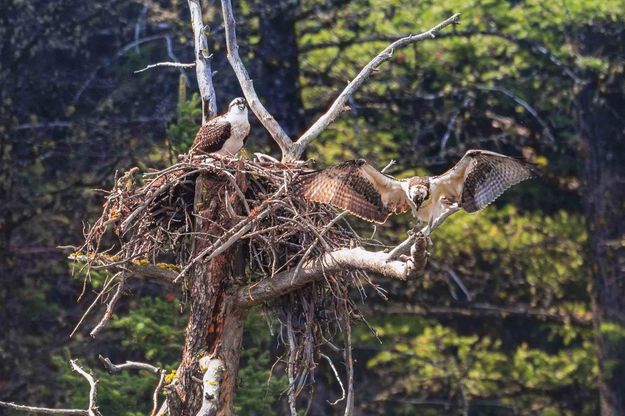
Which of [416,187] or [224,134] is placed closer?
[416,187]

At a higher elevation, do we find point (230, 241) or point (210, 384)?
point (230, 241)

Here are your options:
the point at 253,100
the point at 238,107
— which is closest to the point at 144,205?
the point at 253,100

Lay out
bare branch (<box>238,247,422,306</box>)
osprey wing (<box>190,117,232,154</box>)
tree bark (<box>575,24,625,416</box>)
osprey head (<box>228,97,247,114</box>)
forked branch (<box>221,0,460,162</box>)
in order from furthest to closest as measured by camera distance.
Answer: tree bark (<box>575,24,625,416</box>) < osprey head (<box>228,97,247,114</box>) < osprey wing (<box>190,117,232,154</box>) < forked branch (<box>221,0,460,162</box>) < bare branch (<box>238,247,422,306</box>)

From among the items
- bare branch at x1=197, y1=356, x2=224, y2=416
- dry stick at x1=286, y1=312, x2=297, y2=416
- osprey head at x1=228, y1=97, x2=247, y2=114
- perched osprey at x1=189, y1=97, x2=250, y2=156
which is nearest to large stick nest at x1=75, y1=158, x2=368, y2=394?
dry stick at x1=286, y1=312, x2=297, y2=416

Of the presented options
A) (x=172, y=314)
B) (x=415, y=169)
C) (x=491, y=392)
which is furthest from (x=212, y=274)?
(x=491, y=392)

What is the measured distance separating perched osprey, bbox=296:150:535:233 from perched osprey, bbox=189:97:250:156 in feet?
4.80

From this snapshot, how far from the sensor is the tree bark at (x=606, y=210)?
1516 cm

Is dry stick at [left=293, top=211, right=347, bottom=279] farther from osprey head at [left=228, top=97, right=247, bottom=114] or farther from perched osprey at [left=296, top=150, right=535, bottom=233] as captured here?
osprey head at [left=228, top=97, right=247, bottom=114]

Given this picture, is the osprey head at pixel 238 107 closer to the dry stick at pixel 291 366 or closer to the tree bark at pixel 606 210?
the dry stick at pixel 291 366

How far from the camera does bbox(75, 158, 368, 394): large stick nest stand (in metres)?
7.98

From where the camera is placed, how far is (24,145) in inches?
583

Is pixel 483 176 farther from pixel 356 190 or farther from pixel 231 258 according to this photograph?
pixel 231 258

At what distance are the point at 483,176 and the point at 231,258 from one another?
1.50 m

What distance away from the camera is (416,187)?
788 centimetres
